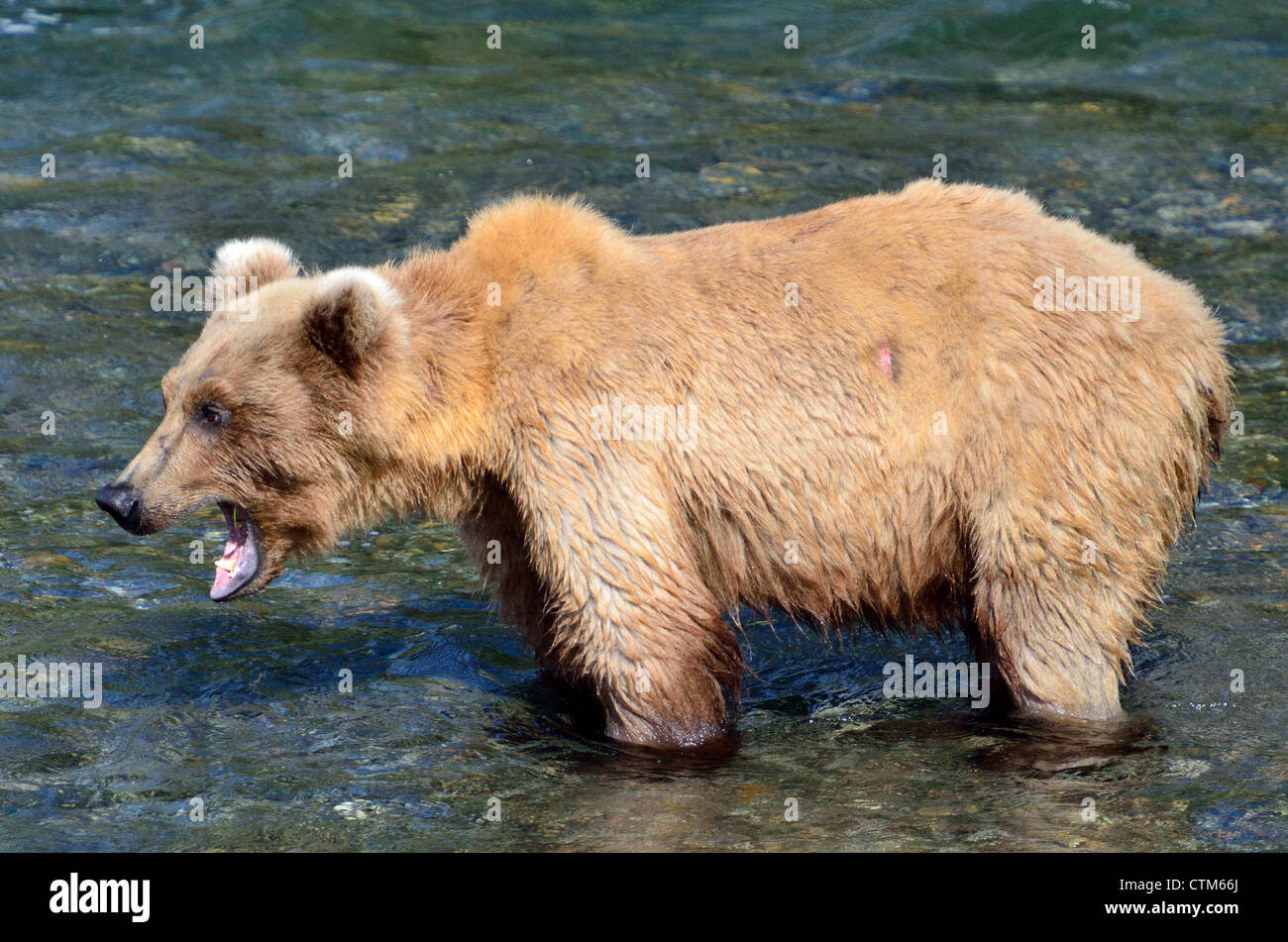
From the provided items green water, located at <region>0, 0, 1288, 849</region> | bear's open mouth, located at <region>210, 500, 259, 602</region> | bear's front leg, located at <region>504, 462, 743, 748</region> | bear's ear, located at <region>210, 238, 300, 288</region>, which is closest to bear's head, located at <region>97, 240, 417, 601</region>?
bear's open mouth, located at <region>210, 500, 259, 602</region>

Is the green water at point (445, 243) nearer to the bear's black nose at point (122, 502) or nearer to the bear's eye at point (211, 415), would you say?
the bear's black nose at point (122, 502)

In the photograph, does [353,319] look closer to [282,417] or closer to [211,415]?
[282,417]

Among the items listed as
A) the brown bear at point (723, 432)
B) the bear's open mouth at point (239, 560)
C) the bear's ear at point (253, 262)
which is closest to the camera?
the brown bear at point (723, 432)

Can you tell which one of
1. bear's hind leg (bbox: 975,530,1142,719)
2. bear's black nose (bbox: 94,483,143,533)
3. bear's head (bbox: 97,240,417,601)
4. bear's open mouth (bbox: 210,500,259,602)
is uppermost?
bear's head (bbox: 97,240,417,601)

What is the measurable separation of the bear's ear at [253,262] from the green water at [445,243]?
1.91 m

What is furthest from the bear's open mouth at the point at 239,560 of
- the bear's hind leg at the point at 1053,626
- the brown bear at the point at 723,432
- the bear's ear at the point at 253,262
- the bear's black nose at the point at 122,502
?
the bear's hind leg at the point at 1053,626

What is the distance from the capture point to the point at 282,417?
670 cm

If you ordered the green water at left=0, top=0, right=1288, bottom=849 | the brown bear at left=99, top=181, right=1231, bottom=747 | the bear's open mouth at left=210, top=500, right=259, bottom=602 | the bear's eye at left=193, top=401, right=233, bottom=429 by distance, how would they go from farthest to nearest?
the bear's open mouth at left=210, top=500, right=259, bottom=602 → the bear's eye at left=193, top=401, right=233, bottom=429 → the brown bear at left=99, top=181, right=1231, bottom=747 → the green water at left=0, top=0, right=1288, bottom=849

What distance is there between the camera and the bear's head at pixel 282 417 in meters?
6.63

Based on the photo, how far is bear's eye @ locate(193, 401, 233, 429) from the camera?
6.71 meters

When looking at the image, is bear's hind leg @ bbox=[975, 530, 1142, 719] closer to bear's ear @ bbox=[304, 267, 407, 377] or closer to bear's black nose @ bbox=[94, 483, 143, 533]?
bear's ear @ bbox=[304, 267, 407, 377]

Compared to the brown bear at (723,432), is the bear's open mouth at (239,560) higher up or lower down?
lower down

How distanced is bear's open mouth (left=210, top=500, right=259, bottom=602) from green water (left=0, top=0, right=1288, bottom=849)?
2.14ft

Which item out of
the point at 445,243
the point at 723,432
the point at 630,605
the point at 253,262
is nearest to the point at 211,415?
the point at 253,262
